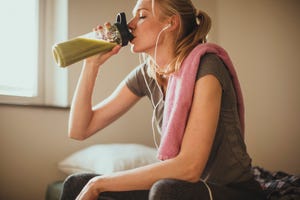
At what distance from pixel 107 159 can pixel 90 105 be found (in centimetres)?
30

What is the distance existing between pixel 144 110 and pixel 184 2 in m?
0.92

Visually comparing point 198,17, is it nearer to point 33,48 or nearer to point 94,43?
point 94,43

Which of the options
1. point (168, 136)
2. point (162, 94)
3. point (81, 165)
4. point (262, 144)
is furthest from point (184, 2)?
point (262, 144)

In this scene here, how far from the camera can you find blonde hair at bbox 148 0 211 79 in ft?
3.68

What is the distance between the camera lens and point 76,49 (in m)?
1.04

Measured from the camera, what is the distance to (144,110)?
6.55ft

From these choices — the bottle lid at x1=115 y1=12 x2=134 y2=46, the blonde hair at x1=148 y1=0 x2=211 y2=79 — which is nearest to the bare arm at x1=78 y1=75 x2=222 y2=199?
the blonde hair at x1=148 y1=0 x2=211 y2=79

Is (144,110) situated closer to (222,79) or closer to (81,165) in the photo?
(81,165)

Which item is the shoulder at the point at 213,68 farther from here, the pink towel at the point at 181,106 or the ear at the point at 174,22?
the ear at the point at 174,22

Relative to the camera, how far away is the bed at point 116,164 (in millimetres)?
1377

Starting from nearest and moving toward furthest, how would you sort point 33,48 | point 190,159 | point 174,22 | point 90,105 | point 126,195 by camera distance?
point 190,159
point 126,195
point 174,22
point 90,105
point 33,48

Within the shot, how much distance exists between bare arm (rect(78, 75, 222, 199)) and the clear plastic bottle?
332 mm

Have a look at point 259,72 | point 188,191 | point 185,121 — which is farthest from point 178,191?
point 259,72

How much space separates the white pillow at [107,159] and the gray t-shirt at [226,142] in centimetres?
52
